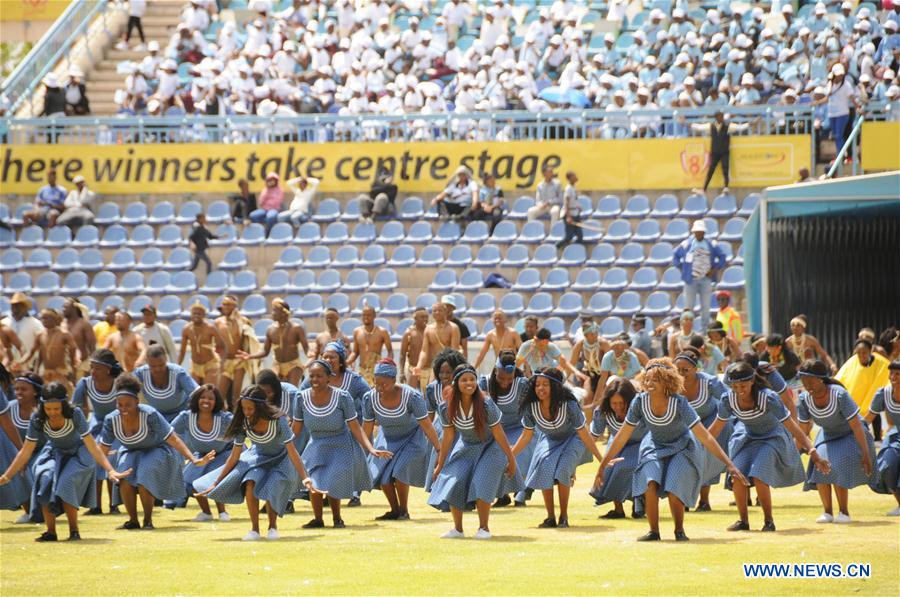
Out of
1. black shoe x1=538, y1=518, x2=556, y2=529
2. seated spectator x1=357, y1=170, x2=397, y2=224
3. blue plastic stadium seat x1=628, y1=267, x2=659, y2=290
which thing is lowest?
black shoe x1=538, y1=518, x2=556, y2=529

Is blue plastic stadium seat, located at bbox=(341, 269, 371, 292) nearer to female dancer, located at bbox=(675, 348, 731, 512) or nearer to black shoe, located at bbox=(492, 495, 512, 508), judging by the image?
black shoe, located at bbox=(492, 495, 512, 508)

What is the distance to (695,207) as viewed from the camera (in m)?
26.2

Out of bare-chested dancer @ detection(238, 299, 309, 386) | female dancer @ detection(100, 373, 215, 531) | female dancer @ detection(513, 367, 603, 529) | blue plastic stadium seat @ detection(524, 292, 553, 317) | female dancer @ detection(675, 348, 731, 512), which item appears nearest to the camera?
female dancer @ detection(513, 367, 603, 529)

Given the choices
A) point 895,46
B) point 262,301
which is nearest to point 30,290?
point 262,301

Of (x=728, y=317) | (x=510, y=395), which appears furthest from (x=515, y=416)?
(x=728, y=317)

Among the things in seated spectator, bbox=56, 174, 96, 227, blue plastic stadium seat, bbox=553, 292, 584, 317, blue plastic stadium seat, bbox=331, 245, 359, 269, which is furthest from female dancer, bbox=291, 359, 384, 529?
seated spectator, bbox=56, 174, 96, 227

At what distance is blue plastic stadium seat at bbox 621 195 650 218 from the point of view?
26547mm

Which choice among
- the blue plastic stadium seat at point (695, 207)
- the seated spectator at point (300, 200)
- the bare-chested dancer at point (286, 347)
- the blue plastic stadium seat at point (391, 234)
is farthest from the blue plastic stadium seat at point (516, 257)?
the bare-chested dancer at point (286, 347)

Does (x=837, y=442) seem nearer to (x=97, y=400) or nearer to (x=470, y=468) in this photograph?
(x=470, y=468)

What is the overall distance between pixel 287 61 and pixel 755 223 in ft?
36.5

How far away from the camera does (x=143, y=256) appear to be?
1093 inches

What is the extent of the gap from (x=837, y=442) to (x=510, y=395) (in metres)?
2.68

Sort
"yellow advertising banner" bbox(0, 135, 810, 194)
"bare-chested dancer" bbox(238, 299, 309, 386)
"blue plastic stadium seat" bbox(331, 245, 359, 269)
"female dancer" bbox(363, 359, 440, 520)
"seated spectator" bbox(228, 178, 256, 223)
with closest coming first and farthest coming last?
"female dancer" bbox(363, 359, 440, 520), "bare-chested dancer" bbox(238, 299, 309, 386), "yellow advertising banner" bbox(0, 135, 810, 194), "blue plastic stadium seat" bbox(331, 245, 359, 269), "seated spectator" bbox(228, 178, 256, 223)

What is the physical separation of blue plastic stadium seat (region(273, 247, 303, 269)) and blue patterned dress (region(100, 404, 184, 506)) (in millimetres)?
13653
